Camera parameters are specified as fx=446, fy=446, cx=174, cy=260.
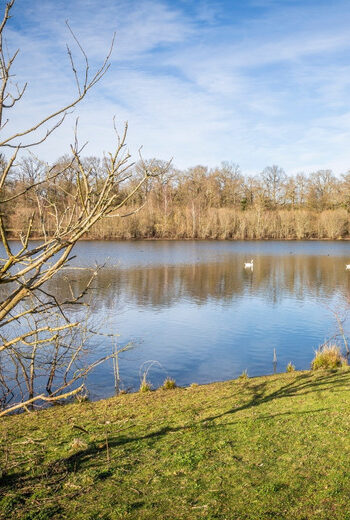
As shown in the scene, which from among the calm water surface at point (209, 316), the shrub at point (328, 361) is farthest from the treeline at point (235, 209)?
the shrub at point (328, 361)

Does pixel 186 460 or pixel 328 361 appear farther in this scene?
pixel 328 361

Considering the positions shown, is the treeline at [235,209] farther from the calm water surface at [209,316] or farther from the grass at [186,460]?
the grass at [186,460]

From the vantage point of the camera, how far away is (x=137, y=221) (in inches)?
2410

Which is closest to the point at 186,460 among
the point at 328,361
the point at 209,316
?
the point at 328,361

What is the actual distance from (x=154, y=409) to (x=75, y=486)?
9.51 feet

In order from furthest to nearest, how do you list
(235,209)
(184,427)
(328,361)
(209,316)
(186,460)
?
(235,209), (209,316), (328,361), (184,427), (186,460)

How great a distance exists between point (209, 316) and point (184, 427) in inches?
459

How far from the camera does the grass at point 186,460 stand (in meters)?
3.94

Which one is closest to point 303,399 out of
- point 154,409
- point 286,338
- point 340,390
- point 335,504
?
point 340,390

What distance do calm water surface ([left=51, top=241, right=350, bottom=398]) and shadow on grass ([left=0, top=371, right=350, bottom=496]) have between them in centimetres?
236

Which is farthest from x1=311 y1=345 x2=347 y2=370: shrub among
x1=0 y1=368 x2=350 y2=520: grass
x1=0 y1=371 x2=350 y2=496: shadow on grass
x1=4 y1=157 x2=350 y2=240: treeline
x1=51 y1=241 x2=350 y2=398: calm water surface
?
x1=4 y1=157 x2=350 y2=240: treeline

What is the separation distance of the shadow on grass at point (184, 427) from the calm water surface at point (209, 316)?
93.1 inches

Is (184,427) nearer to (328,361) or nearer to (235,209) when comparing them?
(328,361)

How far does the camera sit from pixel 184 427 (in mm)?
6020
